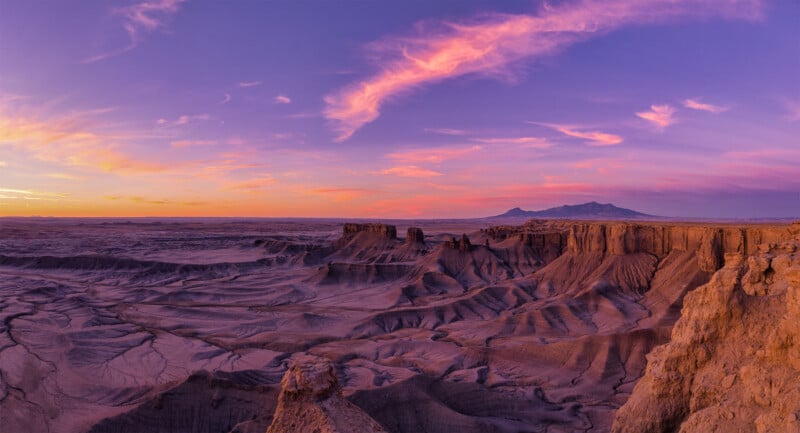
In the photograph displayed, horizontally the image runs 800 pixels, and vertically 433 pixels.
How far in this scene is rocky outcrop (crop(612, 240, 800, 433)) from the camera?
7.58 metres

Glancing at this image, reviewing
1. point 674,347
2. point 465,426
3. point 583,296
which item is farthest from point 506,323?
point 674,347

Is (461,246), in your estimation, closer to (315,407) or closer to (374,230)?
(374,230)

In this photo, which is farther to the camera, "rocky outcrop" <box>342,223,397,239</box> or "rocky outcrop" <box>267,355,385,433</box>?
"rocky outcrop" <box>342,223,397,239</box>

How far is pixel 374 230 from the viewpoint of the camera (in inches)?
2975

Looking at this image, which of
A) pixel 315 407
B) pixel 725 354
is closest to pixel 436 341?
pixel 725 354

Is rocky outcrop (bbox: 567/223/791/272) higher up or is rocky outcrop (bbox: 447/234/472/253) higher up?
rocky outcrop (bbox: 567/223/791/272)

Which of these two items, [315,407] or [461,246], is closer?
[315,407]

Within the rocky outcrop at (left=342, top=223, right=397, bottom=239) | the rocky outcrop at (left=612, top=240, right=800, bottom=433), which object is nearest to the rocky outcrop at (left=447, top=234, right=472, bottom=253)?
the rocky outcrop at (left=342, top=223, right=397, bottom=239)

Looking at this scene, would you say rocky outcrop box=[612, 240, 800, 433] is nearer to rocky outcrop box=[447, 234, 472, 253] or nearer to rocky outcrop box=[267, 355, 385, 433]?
rocky outcrop box=[267, 355, 385, 433]

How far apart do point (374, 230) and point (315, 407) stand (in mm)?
67318

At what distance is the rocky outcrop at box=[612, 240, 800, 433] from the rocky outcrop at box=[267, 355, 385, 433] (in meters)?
5.11

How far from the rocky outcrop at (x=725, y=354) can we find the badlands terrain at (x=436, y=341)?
3 centimetres

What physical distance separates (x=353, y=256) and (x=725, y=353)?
207 feet

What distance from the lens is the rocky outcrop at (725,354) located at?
298 inches
